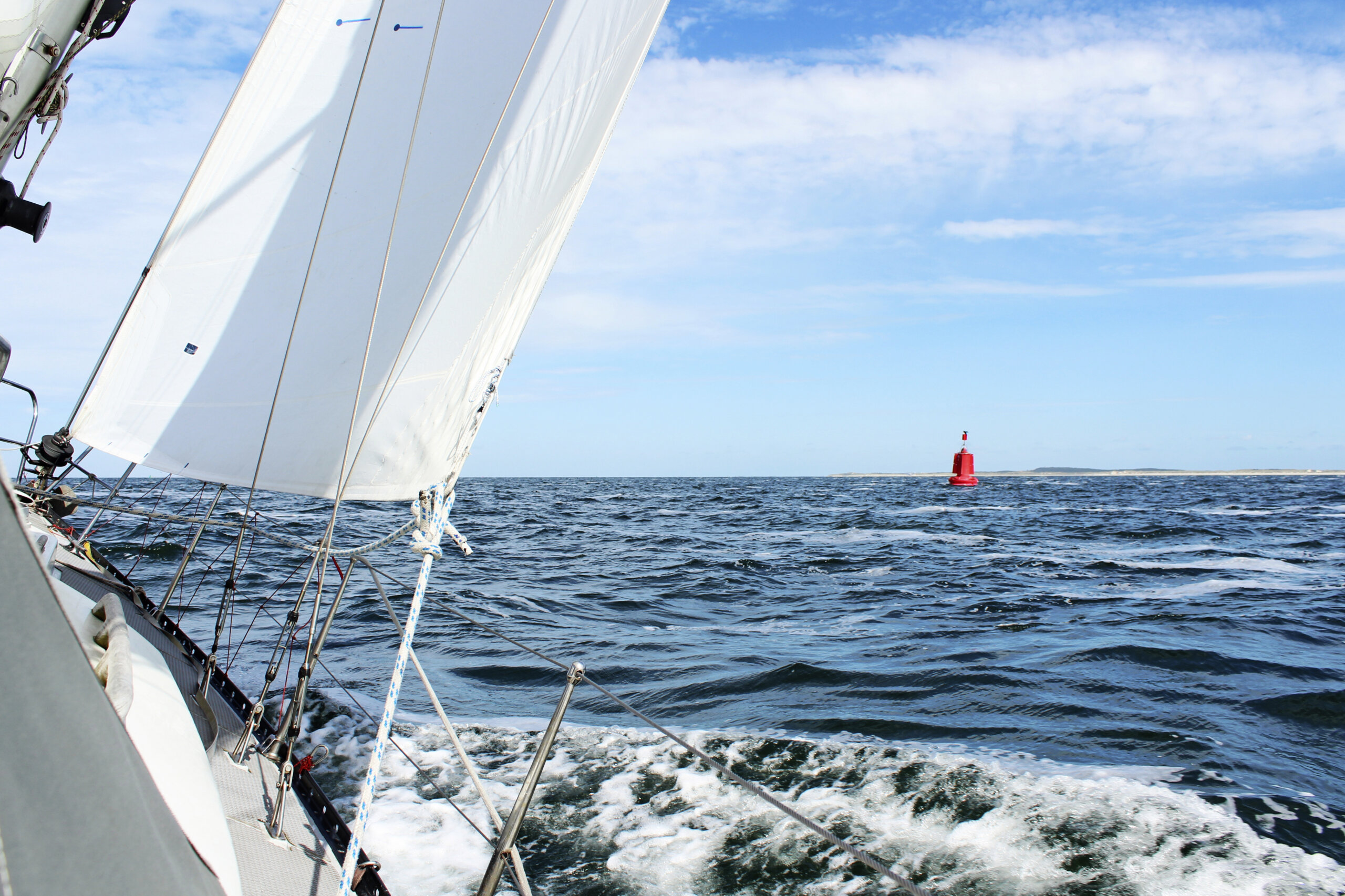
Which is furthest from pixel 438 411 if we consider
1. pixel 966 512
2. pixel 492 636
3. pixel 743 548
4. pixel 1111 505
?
pixel 1111 505

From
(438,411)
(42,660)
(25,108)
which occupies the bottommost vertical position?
(42,660)

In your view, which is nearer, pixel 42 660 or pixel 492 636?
pixel 42 660

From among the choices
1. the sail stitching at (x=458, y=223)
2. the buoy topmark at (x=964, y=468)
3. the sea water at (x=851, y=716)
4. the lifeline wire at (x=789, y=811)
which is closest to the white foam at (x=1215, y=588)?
the sea water at (x=851, y=716)

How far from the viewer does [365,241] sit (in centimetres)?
299

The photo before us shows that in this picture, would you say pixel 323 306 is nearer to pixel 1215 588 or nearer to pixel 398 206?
pixel 398 206

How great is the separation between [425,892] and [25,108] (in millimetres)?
3045

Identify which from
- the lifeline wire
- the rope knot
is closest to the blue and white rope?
the rope knot

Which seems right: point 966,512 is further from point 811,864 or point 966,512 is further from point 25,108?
point 25,108

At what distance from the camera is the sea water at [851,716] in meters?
3.13

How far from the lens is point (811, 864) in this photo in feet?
10.1

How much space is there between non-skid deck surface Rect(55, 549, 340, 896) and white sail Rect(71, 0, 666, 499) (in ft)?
3.14

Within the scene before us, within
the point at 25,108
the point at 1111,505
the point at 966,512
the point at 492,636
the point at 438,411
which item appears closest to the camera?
the point at 25,108

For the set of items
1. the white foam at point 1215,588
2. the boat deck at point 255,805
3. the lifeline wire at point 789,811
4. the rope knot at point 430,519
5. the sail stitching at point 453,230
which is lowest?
the white foam at point 1215,588

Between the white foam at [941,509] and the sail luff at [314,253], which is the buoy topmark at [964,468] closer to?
the white foam at [941,509]
